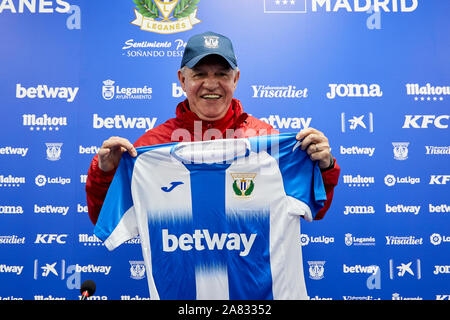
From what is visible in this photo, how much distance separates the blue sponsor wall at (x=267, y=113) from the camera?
244 centimetres

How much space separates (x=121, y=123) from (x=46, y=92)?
2.05 ft

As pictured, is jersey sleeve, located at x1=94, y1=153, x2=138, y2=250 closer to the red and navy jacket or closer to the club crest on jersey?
the red and navy jacket

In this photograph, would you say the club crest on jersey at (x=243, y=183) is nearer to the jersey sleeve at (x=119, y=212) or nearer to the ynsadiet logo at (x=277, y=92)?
the jersey sleeve at (x=119, y=212)

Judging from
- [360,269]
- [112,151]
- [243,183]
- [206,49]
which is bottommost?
[360,269]

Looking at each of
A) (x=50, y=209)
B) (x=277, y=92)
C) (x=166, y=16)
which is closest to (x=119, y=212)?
(x=50, y=209)

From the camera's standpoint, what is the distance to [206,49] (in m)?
1.61

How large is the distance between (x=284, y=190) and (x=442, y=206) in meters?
1.70

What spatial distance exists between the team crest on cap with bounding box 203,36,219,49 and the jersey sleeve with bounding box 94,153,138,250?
25.9 inches

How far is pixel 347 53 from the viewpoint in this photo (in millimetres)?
2562

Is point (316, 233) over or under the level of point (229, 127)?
under

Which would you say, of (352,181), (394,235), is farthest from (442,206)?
(352,181)

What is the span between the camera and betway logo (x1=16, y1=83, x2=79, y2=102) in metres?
2.51

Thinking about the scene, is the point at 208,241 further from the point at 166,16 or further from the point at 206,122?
the point at 166,16

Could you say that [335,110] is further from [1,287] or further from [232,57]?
[1,287]
